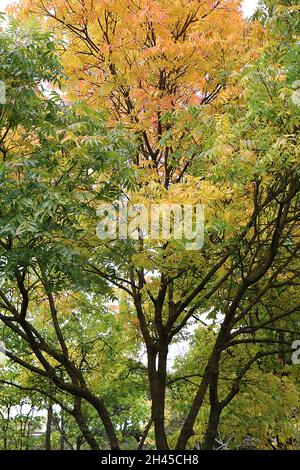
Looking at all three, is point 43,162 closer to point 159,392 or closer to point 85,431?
point 159,392

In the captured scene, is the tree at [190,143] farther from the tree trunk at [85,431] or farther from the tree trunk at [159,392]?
the tree trunk at [85,431]

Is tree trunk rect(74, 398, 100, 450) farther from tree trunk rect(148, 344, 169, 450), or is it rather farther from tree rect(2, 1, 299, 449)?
tree rect(2, 1, 299, 449)

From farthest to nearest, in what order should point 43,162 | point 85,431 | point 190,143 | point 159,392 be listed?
point 85,431 → point 159,392 → point 190,143 → point 43,162

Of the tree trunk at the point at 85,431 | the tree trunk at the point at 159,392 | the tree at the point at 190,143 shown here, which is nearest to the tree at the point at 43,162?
the tree at the point at 190,143

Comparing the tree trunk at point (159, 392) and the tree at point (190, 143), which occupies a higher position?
the tree at point (190, 143)

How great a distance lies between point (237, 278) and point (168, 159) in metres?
2.66

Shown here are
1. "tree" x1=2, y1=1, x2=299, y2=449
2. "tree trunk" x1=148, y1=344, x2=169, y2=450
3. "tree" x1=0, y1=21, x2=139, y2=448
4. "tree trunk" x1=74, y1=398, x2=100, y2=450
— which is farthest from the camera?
"tree trunk" x1=74, y1=398, x2=100, y2=450

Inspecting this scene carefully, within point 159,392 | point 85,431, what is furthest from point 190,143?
point 85,431

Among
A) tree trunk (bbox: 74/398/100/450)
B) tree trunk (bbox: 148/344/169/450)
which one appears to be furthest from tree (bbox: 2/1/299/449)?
tree trunk (bbox: 74/398/100/450)

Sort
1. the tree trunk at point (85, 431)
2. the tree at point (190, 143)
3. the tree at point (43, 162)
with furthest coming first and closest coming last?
the tree trunk at point (85, 431)
the tree at point (190, 143)
the tree at point (43, 162)

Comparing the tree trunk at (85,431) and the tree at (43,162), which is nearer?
the tree at (43,162)

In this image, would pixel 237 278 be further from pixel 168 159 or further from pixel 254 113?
pixel 254 113

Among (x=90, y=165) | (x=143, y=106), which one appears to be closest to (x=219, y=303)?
(x=143, y=106)

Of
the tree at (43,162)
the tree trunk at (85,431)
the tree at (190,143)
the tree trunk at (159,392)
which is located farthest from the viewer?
the tree trunk at (85,431)
